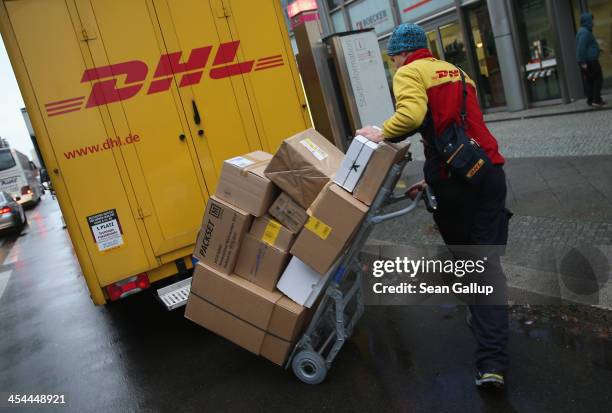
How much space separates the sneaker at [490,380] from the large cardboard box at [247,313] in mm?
1120

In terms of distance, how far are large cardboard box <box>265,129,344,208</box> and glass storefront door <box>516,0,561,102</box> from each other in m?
10.7

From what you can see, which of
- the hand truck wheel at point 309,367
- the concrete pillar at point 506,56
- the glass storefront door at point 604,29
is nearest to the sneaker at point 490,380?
the hand truck wheel at point 309,367

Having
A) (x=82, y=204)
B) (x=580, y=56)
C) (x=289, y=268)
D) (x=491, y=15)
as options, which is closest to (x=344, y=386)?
(x=289, y=268)

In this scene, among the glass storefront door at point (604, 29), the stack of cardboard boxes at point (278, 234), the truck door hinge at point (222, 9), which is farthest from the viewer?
the glass storefront door at point (604, 29)

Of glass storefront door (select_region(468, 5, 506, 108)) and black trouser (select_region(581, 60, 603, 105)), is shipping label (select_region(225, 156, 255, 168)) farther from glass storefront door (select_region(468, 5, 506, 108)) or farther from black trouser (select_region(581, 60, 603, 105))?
glass storefront door (select_region(468, 5, 506, 108))

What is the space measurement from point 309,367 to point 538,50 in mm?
11459

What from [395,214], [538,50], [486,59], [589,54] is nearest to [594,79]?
[589,54]

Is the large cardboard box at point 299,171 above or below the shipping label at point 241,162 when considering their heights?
below

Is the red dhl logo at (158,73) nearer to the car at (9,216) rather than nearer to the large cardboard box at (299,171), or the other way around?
the large cardboard box at (299,171)

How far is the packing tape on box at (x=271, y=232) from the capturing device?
143 inches

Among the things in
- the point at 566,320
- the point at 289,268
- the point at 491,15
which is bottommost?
the point at 566,320

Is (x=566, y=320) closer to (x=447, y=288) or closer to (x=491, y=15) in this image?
(x=447, y=288)

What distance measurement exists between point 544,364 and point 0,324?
265 inches

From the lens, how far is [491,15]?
13.1m
